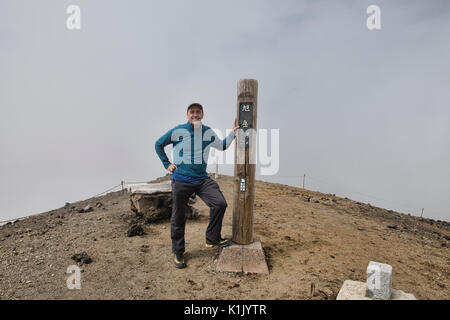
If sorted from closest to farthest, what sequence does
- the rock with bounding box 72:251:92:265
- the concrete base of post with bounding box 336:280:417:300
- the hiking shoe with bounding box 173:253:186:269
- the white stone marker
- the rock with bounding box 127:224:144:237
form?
the white stone marker, the concrete base of post with bounding box 336:280:417:300, the hiking shoe with bounding box 173:253:186:269, the rock with bounding box 72:251:92:265, the rock with bounding box 127:224:144:237

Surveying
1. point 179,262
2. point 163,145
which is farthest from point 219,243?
point 163,145

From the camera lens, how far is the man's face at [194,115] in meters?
4.41

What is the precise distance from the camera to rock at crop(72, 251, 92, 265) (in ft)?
14.9

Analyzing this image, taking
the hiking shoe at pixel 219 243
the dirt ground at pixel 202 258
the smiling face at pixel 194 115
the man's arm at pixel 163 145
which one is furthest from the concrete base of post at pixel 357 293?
the smiling face at pixel 194 115

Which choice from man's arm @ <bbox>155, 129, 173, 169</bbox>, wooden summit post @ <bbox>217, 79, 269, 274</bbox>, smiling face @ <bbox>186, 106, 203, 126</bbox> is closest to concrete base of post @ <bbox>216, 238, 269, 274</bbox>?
wooden summit post @ <bbox>217, 79, 269, 274</bbox>

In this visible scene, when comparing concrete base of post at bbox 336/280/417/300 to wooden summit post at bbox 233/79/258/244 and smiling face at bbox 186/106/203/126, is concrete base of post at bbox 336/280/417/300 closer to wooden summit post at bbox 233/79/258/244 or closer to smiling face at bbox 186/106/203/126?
wooden summit post at bbox 233/79/258/244

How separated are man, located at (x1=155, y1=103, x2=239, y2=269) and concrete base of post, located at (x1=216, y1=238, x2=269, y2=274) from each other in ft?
1.86

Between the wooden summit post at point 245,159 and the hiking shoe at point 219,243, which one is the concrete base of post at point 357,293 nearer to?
the wooden summit post at point 245,159

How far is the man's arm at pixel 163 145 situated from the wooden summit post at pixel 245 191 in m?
1.17

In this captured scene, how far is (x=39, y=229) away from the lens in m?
6.21

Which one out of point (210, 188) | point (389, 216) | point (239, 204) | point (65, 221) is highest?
point (210, 188)
